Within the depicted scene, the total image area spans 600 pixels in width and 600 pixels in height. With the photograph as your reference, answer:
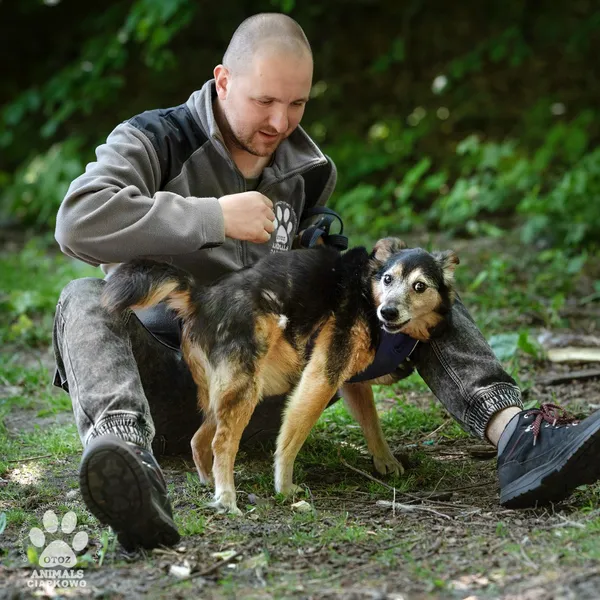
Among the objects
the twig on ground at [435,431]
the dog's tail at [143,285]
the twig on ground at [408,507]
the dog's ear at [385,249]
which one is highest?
the dog's tail at [143,285]

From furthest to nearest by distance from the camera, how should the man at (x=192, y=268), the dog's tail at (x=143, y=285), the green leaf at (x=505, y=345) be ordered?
the green leaf at (x=505, y=345), the dog's tail at (x=143, y=285), the man at (x=192, y=268)

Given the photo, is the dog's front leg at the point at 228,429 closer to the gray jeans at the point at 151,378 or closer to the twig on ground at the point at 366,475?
the gray jeans at the point at 151,378

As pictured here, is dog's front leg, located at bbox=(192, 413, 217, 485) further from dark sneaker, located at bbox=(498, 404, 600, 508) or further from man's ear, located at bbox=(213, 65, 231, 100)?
man's ear, located at bbox=(213, 65, 231, 100)

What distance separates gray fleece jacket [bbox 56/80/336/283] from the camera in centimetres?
321

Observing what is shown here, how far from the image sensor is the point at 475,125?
33.4 ft

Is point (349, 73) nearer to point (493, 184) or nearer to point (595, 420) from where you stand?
point (493, 184)

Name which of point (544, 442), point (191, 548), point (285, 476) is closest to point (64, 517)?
point (191, 548)

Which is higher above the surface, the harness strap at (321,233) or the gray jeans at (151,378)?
the harness strap at (321,233)

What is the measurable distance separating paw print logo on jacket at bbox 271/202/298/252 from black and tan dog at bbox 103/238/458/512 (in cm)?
33

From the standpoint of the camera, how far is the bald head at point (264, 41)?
11.8 feet

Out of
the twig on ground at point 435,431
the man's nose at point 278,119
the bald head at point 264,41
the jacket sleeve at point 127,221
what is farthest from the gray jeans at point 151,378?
the bald head at point 264,41

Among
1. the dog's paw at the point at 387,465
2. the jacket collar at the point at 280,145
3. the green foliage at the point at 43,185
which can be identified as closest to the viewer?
the jacket collar at the point at 280,145

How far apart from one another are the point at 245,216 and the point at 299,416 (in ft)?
3.03

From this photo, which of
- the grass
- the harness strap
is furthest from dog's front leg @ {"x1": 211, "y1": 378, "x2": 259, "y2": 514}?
the harness strap
